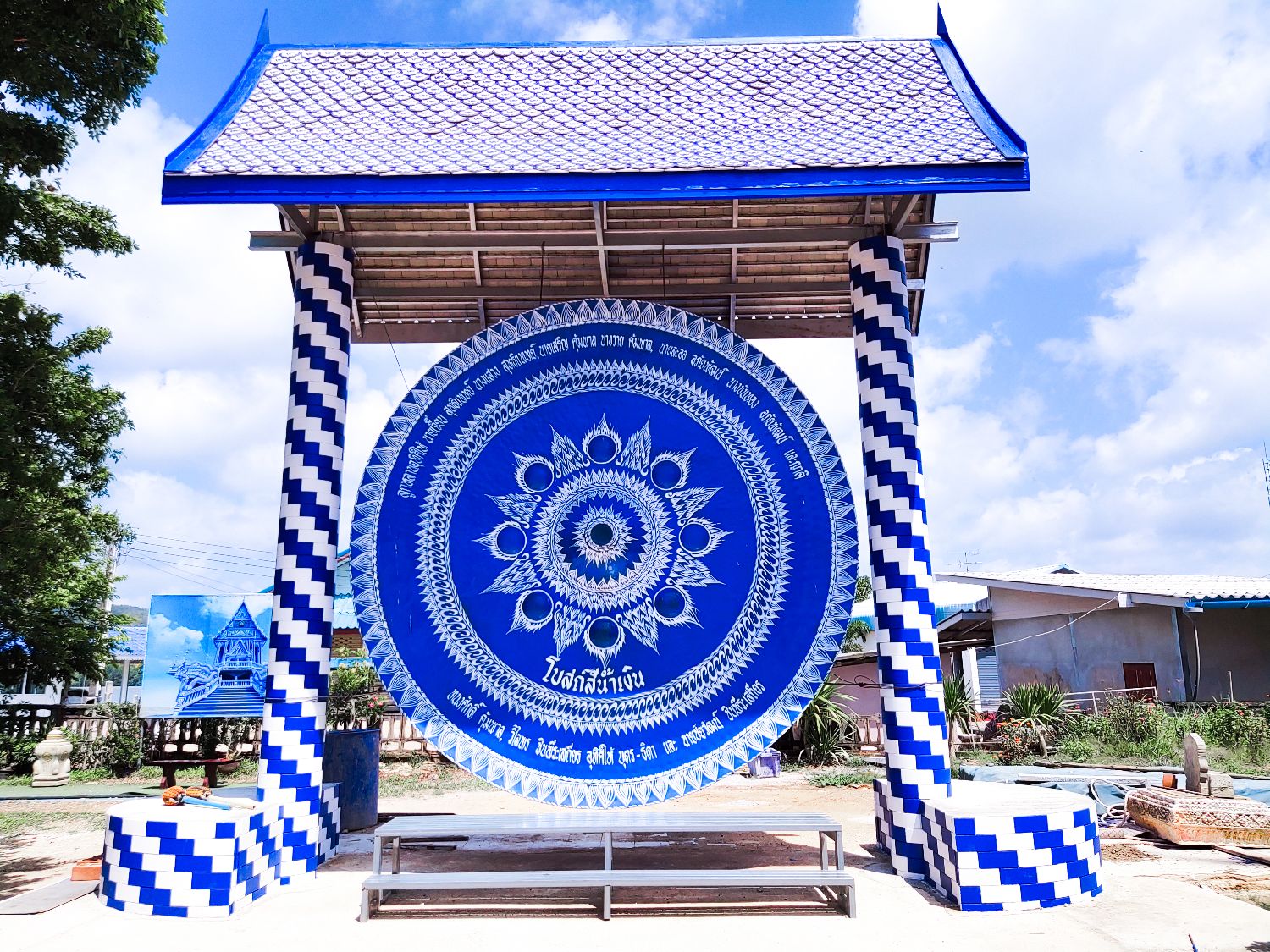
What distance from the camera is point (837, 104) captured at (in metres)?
8.12

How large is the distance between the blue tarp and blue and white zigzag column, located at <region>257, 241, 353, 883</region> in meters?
7.61

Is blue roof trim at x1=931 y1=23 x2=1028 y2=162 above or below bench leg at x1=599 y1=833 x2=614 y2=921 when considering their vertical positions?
above

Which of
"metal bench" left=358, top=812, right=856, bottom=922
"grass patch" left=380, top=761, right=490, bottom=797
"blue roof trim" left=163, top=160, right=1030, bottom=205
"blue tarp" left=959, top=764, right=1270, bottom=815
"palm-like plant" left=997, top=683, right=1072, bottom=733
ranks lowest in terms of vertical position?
"grass patch" left=380, top=761, right=490, bottom=797

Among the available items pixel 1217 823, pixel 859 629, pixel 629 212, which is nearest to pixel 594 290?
pixel 629 212

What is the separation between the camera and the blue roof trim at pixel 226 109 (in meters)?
7.09

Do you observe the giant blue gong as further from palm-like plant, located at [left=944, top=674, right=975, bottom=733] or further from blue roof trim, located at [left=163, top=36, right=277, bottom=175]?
palm-like plant, located at [left=944, top=674, right=975, bottom=733]

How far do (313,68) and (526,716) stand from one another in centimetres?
625

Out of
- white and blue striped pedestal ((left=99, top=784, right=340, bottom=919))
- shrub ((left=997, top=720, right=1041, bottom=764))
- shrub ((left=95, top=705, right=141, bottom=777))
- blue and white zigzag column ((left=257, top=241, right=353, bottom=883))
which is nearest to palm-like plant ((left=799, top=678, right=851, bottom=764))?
shrub ((left=997, top=720, right=1041, bottom=764))

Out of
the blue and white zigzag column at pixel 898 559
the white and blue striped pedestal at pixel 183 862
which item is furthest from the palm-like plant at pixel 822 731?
the white and blue striped pedestal at pixel 183 862

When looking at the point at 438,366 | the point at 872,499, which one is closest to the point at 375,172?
the point at 438,366

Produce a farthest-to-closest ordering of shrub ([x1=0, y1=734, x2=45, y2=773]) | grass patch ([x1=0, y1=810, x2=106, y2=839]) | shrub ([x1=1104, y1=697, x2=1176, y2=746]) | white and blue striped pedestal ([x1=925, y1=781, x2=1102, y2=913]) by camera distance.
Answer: shrub ([x1=0, y1=734, x2=45, y2=773])
shrub ([x1=1104, y1=697, x2=1176, y2=746])
grass patch ([x1=0, y1=810, x2=106, y2=839])
white and blue striped pedestal ([x1=925, y1=781, x2=1102, y2=913])

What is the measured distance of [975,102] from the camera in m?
7.84

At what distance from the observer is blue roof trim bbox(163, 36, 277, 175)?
709 centimetres

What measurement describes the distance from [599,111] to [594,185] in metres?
1.42
